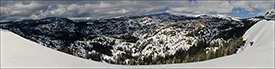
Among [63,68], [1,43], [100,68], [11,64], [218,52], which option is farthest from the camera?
[218,52]

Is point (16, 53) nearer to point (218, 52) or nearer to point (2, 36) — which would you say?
point (2, 36)

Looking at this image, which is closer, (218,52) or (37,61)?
(37,61)

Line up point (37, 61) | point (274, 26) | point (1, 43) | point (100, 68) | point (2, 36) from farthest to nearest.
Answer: point (274, 26) < point (2, 36) < point (1, 43) < point (100, 68) < point (37, 61)

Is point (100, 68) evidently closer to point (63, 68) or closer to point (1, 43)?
point (63, 68)

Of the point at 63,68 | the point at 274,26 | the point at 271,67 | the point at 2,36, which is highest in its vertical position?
the point at 2,36

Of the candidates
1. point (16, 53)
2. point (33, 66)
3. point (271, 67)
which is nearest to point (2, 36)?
point (16, 53)

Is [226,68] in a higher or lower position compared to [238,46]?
higher

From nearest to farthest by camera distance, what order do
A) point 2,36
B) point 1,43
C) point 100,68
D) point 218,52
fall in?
1. point 100,68
2. point 1,43
3. point 2,36
4. point 218,52

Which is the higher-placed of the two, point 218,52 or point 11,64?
point 11,64

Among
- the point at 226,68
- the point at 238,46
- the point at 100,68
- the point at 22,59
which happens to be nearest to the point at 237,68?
the point at 226,68
